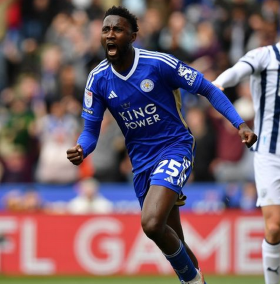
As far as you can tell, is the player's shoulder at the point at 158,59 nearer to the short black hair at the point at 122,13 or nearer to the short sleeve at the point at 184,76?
the short sleeve at the point at 184,76

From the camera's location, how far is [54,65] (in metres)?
16.4

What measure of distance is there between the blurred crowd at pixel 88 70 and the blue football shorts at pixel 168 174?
257 inches

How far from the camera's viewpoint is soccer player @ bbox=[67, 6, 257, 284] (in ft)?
26.3

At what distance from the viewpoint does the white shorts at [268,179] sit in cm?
898

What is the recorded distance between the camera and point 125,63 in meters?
8.30

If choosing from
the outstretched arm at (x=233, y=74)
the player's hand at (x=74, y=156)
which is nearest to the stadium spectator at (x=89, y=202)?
the outstretched arm at (x=233, y=74)

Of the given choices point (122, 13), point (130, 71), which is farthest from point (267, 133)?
point (122, 13)

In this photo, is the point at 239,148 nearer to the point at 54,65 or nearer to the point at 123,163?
the point at 123,163

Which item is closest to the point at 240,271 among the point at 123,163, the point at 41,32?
the point at 123,163

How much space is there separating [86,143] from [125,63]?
0.83 meters

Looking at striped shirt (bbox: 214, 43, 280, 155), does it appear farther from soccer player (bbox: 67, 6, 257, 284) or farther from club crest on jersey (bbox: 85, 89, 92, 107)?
→ club crest on jersey (bbox: 85, 89, 92, 107)

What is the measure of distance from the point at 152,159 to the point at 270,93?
162 cm

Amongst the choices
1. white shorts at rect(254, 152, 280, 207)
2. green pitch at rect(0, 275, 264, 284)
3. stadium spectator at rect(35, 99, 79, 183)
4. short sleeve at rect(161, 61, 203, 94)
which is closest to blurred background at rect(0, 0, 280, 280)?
stadium spectator at rect(35, 99, 79, 183)

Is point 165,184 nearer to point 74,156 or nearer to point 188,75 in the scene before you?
point 74,156
